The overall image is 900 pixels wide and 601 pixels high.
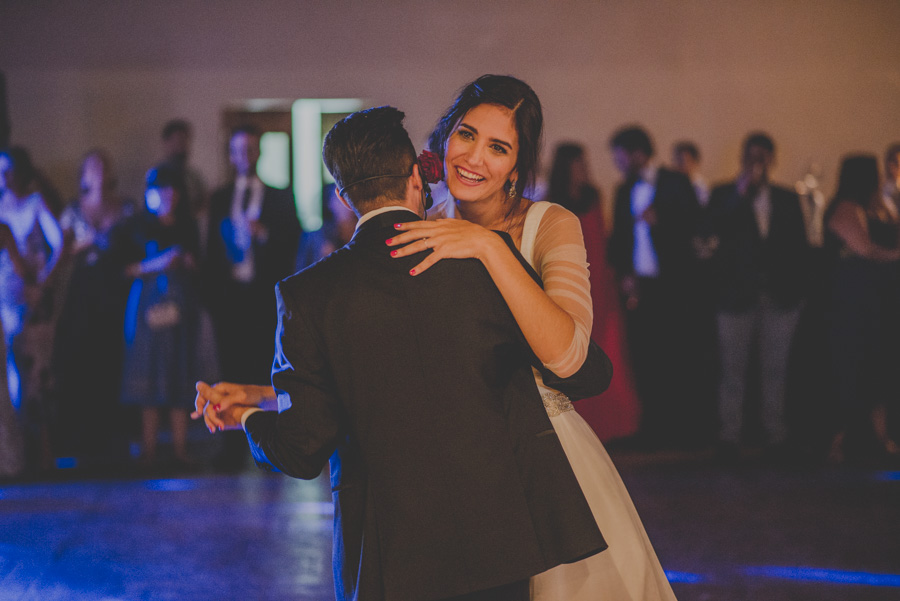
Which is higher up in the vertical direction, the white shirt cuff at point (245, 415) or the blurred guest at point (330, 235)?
the blurred guest at point (330, 235)

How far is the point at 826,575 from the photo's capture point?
3148 mm

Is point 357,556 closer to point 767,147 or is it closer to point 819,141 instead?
point 767,147

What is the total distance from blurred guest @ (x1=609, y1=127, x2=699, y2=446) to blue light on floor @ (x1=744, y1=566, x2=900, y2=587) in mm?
2098

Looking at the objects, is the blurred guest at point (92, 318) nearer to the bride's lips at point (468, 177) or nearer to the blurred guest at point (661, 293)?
the blurred guest at point (661, 293)

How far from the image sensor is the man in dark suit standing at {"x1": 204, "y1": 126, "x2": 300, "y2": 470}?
16.8 feet

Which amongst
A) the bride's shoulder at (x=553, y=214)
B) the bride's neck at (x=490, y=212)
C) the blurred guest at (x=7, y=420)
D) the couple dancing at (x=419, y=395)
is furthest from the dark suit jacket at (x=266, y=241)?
the couple dancing at (x=419, y=395)

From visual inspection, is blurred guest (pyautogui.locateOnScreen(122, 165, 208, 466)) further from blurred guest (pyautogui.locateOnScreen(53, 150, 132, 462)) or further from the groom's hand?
the groom's hand

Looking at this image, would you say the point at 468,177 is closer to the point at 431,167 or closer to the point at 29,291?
the point at 431,167

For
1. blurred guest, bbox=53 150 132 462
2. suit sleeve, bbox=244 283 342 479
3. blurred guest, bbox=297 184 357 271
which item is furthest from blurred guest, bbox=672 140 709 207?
suit sleeve, bbox=244 283 342 479

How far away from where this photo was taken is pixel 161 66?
20.1 ft

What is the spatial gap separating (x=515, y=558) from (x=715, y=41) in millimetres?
5821

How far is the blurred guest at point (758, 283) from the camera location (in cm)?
500

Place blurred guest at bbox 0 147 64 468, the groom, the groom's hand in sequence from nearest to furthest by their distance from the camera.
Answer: the groom
the groom's hand
blurred guest at bbox 0 147 64 468

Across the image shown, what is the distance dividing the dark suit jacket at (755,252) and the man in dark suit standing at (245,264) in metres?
2.75
